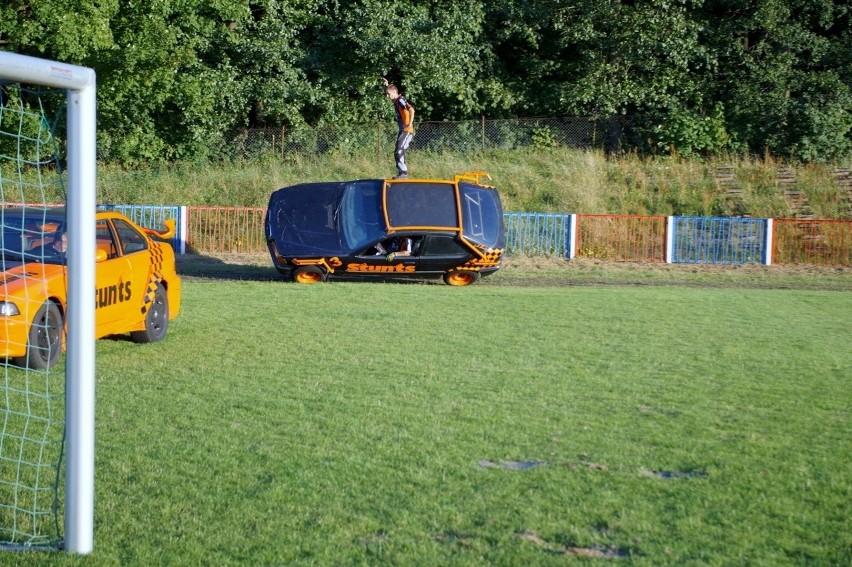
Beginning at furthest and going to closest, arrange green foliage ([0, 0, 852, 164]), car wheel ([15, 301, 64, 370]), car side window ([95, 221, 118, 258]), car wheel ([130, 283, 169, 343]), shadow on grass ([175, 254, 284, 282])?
green foliage ([0, 0, 852, 164])
shadow on grass ([175, 254, 284, 282])
car wheel ([130, 283, 169, 343])
car side window ([95, 221, 118, 258])
car wheel ([15, 301, 64, 370])

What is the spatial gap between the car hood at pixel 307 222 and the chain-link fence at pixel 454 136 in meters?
13.7

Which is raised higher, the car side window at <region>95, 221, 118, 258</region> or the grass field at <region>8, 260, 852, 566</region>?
the car side window at <region>95, 221, 118, 258</region>

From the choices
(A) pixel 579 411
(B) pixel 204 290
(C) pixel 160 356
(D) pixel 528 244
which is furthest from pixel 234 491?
(D) pixel 528 244

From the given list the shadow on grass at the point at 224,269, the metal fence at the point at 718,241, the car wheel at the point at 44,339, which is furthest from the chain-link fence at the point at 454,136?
the car wheel at the point at 44,339

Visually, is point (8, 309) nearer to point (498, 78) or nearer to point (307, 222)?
point (307, 222)

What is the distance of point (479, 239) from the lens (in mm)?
19188

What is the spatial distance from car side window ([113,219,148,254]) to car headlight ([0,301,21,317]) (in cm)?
184

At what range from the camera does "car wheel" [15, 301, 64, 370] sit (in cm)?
909

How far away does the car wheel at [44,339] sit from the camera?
29.8 ft

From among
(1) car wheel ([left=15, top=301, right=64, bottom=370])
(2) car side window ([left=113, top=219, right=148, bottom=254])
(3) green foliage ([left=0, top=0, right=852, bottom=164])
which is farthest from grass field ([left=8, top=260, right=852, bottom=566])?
(3) green foliage ([left=0, top=0, right=852, bottom=164])

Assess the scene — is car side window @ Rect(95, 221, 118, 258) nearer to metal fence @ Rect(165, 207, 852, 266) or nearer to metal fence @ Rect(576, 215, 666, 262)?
metal fence @ Rect(165, 207, 852, 266)

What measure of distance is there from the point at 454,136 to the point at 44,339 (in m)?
24.2

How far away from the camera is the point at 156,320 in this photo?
11.2 m

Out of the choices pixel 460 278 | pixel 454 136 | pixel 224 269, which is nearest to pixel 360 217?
pixel 460 278
